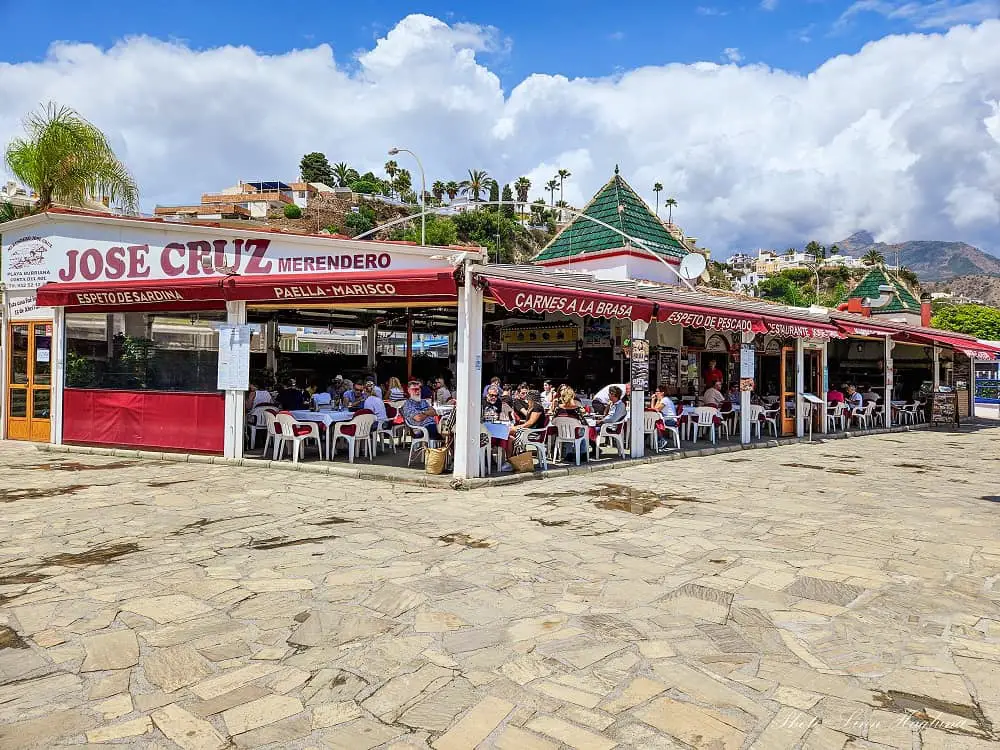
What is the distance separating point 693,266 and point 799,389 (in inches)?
177

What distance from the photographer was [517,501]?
8555 mm

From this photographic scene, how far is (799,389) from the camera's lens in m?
17.1

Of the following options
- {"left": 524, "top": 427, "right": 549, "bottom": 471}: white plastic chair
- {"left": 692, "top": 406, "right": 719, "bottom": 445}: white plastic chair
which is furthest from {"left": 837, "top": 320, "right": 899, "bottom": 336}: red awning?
{"left": 524, "top": 427, "right": 549, "bottom": 471}: white plastic chair

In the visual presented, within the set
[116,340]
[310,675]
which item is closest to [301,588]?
[310,675]

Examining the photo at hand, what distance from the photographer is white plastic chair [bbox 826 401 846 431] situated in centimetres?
1859

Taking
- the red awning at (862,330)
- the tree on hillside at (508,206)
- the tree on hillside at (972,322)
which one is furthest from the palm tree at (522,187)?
the red awning at (862,330)

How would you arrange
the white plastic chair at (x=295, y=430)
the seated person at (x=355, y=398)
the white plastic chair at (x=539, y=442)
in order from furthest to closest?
the seated person at (x=355, y=398)
the white plastic chair at (x=295, y=430)
the white plastic chair at (x=539, y=442)

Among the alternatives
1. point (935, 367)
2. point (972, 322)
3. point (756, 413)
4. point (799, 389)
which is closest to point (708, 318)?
point (756, 413)

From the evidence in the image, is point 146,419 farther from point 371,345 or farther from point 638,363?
point 371,345

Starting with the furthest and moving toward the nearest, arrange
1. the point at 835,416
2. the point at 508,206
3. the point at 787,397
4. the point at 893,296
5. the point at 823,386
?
1. the point at 508,206
2. the point at 893,296
3. the point at 835,416
4. the point at 823,386
5. the point at 787,397

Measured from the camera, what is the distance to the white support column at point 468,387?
9.67 m

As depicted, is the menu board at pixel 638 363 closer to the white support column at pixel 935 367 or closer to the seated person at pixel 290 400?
the seated person at pixel 290 400

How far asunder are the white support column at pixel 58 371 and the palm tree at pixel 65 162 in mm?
4801

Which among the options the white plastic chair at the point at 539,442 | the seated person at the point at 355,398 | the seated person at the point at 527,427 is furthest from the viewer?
the seated person at the point at 355,398
